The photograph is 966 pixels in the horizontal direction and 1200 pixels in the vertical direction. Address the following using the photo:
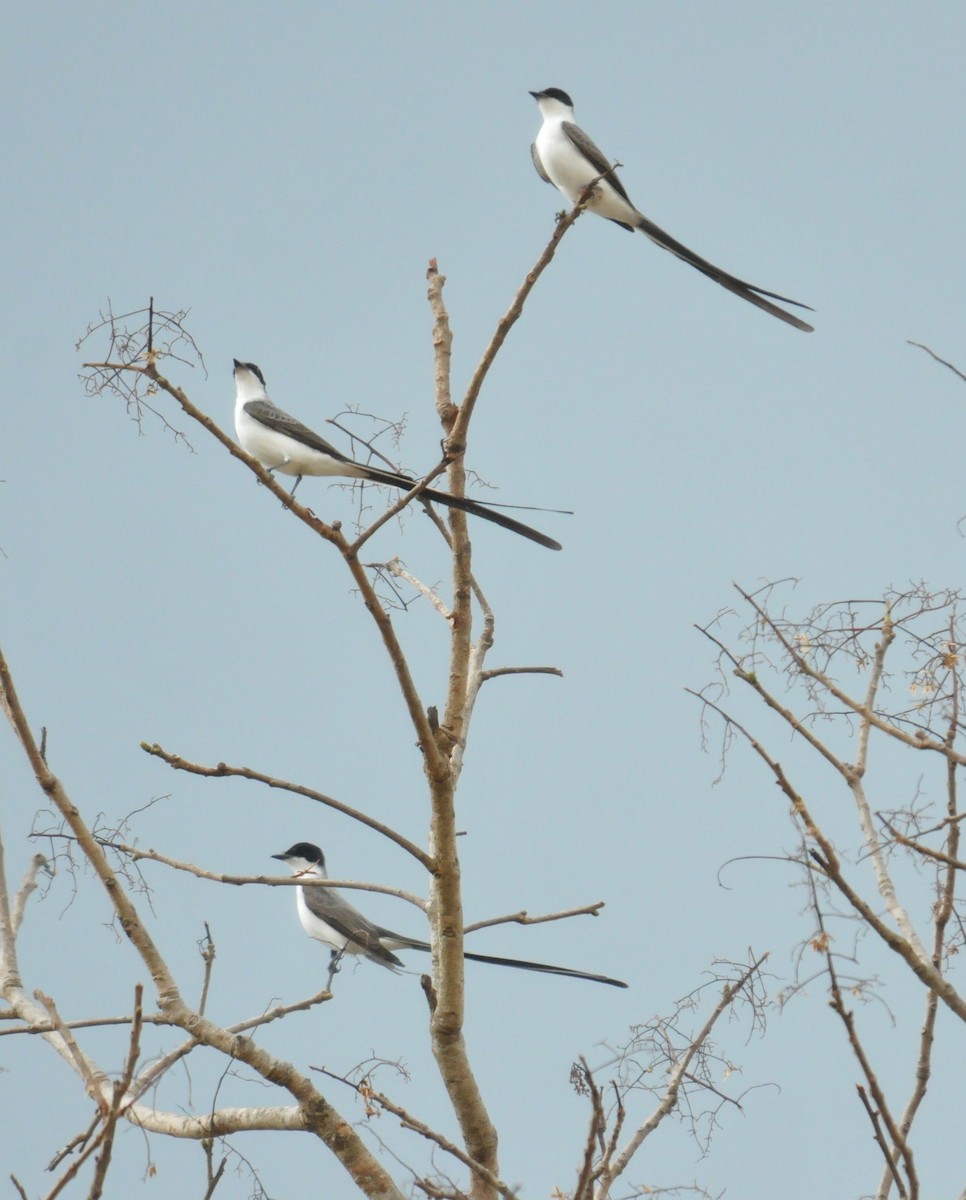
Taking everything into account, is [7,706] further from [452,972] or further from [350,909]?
[350,909]

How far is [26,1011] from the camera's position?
9.28 feet

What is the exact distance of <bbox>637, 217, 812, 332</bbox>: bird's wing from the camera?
3599 mm

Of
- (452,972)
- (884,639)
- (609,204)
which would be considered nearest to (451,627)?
(452,972)

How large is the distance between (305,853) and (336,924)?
1.83 feet

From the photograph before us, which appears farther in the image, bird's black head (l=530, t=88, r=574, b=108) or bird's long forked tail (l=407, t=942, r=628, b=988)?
bird's black head (l=530, t=88, r=574, b=108)

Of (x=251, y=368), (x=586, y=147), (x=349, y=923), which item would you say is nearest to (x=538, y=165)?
(x=586, y=147)

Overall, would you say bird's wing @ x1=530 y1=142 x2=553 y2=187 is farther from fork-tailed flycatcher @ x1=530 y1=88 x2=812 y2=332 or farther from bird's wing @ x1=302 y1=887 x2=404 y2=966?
bird's wing @ x1=302 y1=887 x2=404 y2=966

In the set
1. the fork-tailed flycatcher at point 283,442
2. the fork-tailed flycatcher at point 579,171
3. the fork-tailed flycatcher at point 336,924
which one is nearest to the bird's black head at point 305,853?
the fork-tailed flycatcher at point 336,924

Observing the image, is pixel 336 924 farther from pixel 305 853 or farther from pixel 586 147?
pixel 586 147

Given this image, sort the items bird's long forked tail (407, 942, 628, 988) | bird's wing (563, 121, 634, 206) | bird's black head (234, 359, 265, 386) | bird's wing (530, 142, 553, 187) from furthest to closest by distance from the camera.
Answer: bird's wing (530, 142, 553, 187) < bird's black head (234, 359, 265, 386) < bird's wing (563, 121, 634, 206) < bird's long forked tail (407, 942, 628, 988)

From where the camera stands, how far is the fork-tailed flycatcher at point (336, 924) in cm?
542

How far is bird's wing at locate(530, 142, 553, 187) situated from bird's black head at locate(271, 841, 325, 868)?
308 centimetres

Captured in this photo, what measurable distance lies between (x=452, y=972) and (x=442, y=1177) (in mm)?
473

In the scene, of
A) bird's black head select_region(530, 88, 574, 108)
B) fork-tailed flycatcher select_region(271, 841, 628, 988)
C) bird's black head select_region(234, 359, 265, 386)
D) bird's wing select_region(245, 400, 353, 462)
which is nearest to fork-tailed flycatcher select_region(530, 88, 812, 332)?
bird's black head select_region(530, 88, 574, 108)
